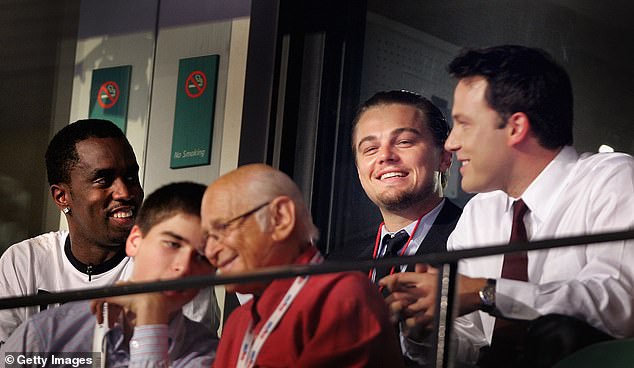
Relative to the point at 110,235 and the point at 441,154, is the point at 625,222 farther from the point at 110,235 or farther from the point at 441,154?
the point at 110,235

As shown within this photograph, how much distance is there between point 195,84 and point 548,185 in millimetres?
1689

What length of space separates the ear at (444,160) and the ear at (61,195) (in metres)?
1.43

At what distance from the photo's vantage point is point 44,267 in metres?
4.41

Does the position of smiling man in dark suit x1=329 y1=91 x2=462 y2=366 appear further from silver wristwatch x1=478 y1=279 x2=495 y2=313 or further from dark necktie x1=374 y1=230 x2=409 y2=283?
silver wristwatch x1=478 y1=279 x2=495 y2=313

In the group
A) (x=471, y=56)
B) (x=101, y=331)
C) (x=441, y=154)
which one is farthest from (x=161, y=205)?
(x=471, y=56)

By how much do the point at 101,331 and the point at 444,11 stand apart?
1896 mm

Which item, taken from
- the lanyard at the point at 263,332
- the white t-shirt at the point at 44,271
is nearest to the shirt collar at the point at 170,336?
the lanyard at the point at 263,332

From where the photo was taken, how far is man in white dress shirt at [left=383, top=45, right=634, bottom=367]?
7.99ft

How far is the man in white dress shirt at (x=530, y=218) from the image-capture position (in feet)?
7.99

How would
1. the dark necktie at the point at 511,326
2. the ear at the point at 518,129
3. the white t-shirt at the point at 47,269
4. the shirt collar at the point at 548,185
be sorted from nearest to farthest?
the dark necktie at the point at 511,326 → the shirt collar at the point at 548,185 → the ear at the point at 518,129 → the white t-shirt at the point at 47,269

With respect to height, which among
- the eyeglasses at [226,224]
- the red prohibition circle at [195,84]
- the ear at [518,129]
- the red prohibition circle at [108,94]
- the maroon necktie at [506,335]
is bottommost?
the maroon necktie at [506,335]

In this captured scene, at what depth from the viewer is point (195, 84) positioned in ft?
15.6

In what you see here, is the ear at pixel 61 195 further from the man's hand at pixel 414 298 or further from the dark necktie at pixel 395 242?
the man's hand at pixel 414 298

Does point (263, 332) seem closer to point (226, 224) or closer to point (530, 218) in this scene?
point (226, 224)
